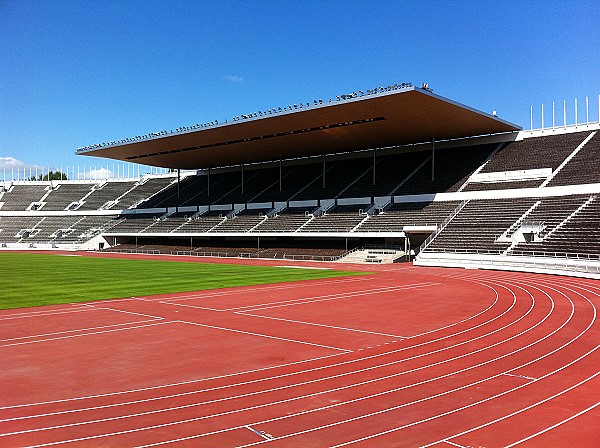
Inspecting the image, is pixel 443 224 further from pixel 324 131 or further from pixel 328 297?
pixel 328 297

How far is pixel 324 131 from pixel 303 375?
4054cm

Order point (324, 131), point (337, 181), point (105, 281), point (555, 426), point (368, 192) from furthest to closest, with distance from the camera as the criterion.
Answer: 1. point (337, 181)
2. point (368, 192)
3. point (324, 131)
4. point (105, 281)
5. point (555, 426)

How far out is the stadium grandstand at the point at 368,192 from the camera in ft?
124

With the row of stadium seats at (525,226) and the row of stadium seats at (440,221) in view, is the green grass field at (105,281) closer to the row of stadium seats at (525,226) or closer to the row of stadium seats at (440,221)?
the row of stadium seats at (525,226)

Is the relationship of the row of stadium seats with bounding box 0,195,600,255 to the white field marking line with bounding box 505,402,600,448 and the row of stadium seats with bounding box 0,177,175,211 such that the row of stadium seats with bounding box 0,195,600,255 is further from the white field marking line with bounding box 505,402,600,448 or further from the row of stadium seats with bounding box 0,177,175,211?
the white field marking line with bounding box 505,402,600,448

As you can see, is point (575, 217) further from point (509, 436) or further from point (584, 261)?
point (509, 436)

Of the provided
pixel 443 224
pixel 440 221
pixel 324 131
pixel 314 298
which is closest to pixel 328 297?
pixel 314 298

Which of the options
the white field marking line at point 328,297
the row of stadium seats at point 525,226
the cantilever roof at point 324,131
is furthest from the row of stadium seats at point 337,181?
the white field marking line at point 328,297

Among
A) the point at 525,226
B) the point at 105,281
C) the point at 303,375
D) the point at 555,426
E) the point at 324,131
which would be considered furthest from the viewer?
the point at 324,131

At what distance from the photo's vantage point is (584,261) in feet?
93.1

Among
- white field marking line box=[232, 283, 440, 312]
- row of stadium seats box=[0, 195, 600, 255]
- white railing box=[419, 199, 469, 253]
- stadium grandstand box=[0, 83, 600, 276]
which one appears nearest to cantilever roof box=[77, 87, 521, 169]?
stadium grandstand box=[0, 83, 600, 276]

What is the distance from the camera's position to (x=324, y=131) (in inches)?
1922

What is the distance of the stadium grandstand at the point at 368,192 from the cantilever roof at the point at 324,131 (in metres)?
0.17

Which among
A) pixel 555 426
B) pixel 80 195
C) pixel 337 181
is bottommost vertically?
pixel 555 426
